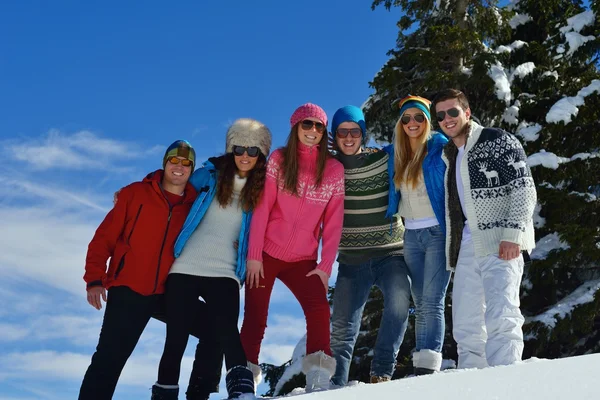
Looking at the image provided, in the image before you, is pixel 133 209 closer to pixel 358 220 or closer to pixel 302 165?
pixel 302 165

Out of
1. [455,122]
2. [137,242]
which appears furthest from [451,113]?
[137,242]

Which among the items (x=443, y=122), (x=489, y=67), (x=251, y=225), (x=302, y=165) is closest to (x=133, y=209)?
(x=251, y=225)

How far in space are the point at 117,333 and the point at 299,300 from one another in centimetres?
130

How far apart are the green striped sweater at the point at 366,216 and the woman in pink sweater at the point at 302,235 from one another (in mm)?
197

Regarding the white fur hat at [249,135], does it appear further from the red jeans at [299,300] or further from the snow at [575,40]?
the snow at [575,40]

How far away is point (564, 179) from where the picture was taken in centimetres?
1078

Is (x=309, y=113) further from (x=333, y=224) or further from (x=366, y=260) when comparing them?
(x=366, y=260)

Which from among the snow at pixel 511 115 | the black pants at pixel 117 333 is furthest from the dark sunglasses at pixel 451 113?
the snow at pixel 511 115

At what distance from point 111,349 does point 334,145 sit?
2323 mm

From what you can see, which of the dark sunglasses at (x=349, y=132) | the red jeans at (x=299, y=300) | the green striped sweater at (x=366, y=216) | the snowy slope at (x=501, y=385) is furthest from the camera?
the dark sunglasses at (x=349, y=132)

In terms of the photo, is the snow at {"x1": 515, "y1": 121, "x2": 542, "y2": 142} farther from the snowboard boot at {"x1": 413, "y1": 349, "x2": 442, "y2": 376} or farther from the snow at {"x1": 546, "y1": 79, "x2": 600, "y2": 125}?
the snowboard boot at {"x1": 413, "y1": 349, "x2": 442, "y2": 376}

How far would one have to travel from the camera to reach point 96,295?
4.39 meters

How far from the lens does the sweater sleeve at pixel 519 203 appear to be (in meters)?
4.17

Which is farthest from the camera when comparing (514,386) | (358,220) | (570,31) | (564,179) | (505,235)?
(570,31)
